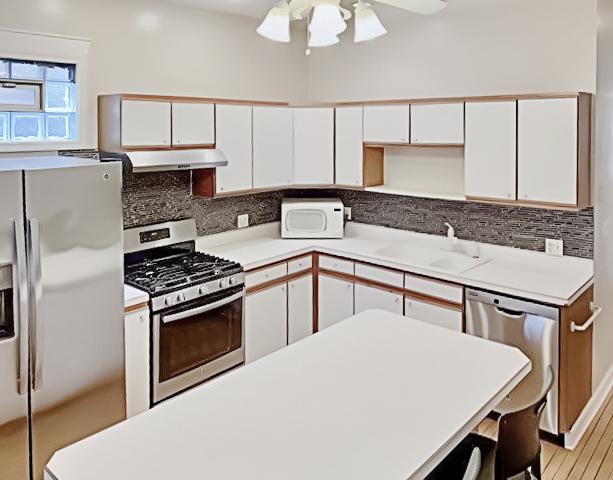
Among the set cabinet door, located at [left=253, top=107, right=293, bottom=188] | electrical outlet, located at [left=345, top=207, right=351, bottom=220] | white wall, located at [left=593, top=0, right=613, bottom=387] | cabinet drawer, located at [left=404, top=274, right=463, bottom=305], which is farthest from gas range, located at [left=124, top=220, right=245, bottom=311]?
white wall, located at [left=593, top=0, right=613, bottom=387]

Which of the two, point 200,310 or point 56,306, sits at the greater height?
point 56,306

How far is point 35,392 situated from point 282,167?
2.44m

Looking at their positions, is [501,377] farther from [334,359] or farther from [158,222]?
[158,222]

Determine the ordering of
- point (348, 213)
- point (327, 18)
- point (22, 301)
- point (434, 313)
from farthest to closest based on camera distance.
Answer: point (348, 213) < point (434, 313) < point (22, 301) < point (327, 18)

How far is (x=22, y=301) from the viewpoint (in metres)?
2.46

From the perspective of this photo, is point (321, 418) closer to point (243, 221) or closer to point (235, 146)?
point (235, 146)

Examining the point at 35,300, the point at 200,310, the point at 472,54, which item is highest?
the point at 472,54

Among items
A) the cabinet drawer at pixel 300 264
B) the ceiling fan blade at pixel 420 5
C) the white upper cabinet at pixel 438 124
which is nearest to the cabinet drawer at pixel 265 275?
the cabinet drawer at pixel 300 264

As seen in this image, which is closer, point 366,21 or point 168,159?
point 366,21

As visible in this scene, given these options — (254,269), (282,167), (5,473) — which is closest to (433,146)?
(282,167)

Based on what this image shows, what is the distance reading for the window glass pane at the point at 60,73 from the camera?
10.9 feet

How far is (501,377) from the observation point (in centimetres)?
200

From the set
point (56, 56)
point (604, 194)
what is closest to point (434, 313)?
point (604, 194)

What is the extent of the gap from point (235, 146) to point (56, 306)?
1851mm
